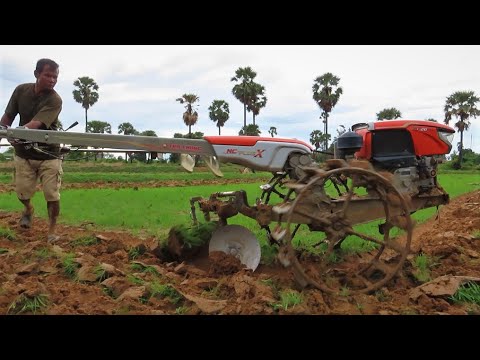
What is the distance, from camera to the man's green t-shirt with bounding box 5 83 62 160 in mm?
5008

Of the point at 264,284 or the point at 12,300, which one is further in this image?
the point at 264,284

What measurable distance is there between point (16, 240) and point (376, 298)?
440cm

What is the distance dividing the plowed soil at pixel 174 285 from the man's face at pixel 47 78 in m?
1.89

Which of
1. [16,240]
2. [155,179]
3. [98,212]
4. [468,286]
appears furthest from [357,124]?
[155,179]

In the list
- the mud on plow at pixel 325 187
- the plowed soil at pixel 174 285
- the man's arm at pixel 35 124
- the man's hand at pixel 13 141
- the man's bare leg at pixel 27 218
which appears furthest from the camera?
the man's bare leg at pixel 27 218

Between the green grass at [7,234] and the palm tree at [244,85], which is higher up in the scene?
the palm tree at [244,85]

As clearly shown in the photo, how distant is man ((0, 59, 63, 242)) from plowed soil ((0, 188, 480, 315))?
25.1 inches

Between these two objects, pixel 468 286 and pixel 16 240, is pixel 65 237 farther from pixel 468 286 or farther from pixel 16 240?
pixel 468 286

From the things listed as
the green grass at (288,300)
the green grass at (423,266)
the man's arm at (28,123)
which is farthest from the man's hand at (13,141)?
the green grass at (423,266)

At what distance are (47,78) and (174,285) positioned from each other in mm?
2995

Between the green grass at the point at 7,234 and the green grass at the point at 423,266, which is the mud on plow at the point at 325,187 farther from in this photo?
the green grass at the point at 7,234

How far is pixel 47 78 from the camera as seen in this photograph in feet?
16.3

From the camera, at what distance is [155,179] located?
25.5m

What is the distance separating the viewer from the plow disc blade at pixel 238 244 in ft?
14.6
